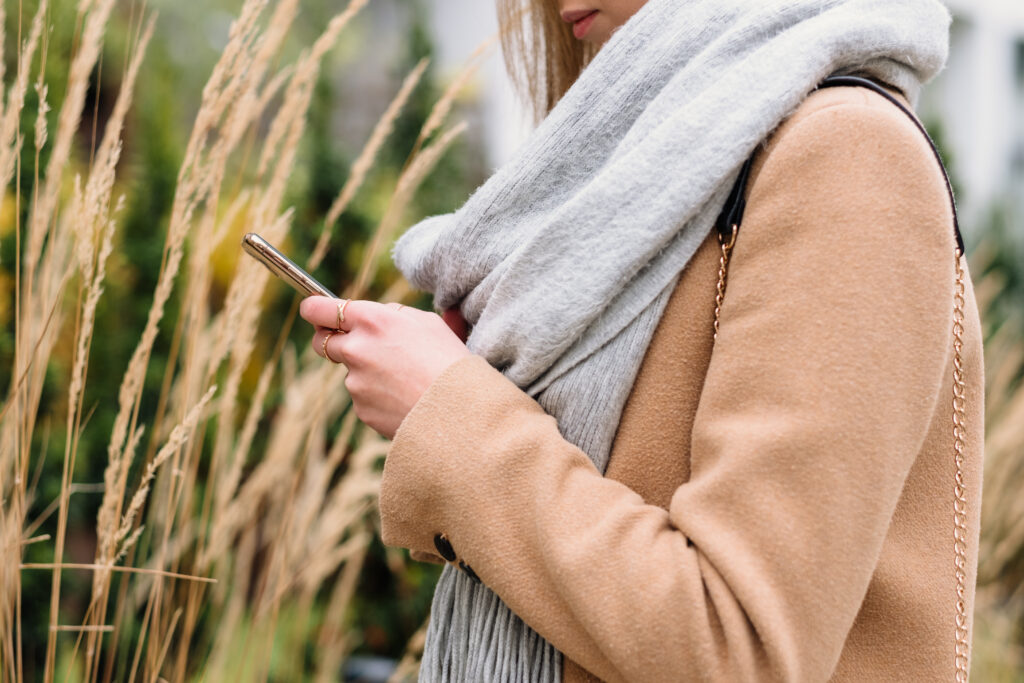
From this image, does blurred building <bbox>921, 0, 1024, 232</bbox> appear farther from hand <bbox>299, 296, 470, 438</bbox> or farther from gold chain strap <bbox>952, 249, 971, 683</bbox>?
hand <bbox>299, 296, 470, 438</bbox>

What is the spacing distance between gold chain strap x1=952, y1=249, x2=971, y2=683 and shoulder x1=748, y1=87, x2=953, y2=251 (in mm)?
147

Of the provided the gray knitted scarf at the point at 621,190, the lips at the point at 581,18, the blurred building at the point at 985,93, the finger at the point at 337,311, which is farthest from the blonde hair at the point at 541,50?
the blurred building at the point at 985,93

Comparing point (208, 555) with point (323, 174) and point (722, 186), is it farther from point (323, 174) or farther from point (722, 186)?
point (323, 174)

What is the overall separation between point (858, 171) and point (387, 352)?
465 mm

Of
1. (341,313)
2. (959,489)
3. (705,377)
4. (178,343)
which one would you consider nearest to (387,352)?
(341,313)

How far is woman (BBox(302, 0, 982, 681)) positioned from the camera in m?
0.71

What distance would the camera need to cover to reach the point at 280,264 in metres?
1.00

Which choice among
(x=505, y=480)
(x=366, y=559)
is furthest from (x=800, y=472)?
(x=366, y=559)

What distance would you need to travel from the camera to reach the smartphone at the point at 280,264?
99cm

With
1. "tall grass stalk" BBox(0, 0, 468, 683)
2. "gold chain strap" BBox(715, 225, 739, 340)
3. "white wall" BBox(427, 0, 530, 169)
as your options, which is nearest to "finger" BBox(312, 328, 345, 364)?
"tall grass stalk" BBox(0, 0, 468, 683)

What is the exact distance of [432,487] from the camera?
32.7 inches

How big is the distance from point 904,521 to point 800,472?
0.22 m

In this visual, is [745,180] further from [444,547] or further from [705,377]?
[444,547]

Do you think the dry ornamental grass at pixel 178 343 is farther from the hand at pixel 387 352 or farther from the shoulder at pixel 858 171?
the shoulder at pixel 858 171
